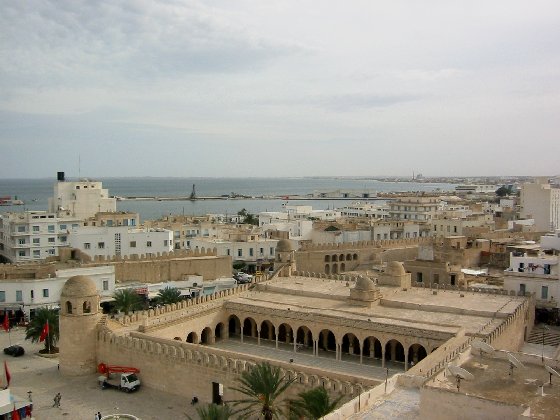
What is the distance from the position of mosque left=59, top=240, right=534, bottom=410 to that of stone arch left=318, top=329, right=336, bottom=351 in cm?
7

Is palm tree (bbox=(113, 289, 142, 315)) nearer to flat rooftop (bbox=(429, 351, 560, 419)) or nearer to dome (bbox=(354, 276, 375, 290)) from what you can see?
dome (bbox=(354, 276, 375, 290))

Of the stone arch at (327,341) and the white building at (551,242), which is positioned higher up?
the white building at (551,242)

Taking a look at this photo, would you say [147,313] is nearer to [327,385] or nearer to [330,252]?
[327,385]

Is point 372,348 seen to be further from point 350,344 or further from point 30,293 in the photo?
point 30,293

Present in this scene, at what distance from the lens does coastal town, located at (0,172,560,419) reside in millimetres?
14367

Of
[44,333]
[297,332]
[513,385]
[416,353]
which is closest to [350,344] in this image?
[297,332]

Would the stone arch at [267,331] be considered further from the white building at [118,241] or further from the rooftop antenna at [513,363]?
the rooftop antenna at [513,363]

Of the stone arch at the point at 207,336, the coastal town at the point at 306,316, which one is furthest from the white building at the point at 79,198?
the stone arch at the point at 207,336

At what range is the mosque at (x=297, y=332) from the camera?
2216cm

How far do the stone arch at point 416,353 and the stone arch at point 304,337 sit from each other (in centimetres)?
520

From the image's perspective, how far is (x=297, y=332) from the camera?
30641 millimetres

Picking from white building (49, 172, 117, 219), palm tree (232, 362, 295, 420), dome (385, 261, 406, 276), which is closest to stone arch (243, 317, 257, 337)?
dome (385, 261, 406, 276)

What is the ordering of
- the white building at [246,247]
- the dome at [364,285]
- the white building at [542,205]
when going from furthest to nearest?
the white building at [542,205]
the white building at [246,247]
the dome at [364,285]

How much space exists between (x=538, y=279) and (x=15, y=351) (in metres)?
27.2
